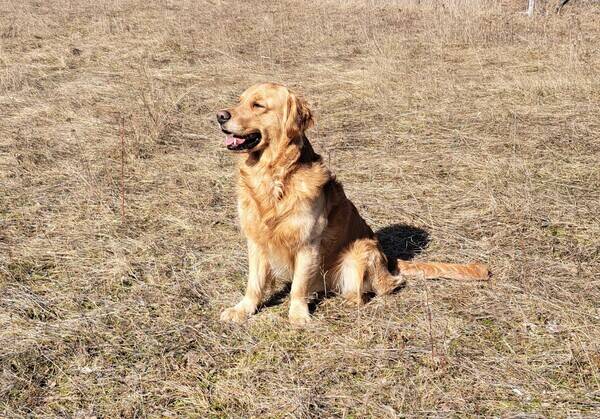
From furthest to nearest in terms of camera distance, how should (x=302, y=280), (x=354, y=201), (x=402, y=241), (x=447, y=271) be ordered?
(x=354, y=201) → (x=402, y=241) → (x=447, y=271) → (x=302, y=280)

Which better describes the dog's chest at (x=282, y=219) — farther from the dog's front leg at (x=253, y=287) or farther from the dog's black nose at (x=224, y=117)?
the dog's black nose at (x=224, y=117)

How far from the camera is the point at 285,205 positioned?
10.6ft

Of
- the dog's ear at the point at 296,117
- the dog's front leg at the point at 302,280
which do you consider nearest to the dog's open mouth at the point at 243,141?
the dog's ear at the point at 296,117

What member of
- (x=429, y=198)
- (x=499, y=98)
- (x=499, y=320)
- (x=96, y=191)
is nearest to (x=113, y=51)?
(x=96, y=191)

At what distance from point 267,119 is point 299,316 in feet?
3.83

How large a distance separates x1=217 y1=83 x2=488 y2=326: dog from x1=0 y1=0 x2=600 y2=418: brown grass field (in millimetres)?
216

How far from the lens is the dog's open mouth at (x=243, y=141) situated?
327 cm

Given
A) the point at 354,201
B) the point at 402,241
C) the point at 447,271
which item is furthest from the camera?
the point at 354,201

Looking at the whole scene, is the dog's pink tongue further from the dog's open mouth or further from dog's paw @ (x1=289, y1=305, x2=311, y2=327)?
dog's paw @ (x1=289, y1=305, x2=311, y2=327)

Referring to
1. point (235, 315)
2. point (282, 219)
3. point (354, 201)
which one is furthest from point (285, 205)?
point (354, 201)

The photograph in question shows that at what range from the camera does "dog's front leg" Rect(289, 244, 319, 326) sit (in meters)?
→ 3.34

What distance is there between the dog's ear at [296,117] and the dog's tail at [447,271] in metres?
1.19

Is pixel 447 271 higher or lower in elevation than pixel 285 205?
lower

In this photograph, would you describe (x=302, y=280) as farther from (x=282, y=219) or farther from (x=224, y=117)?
(x=224, y=117)
